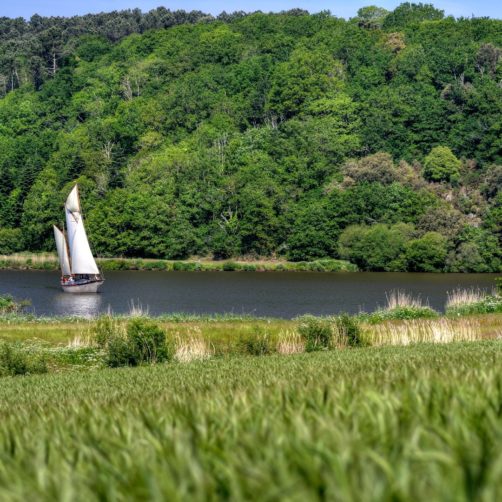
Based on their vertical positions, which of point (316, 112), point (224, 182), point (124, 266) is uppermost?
point (316, 112)

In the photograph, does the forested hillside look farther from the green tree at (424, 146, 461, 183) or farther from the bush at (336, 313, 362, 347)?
the bush at (336, 313, 362, 347)

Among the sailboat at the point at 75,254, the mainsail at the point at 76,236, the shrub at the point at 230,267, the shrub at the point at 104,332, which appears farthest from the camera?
the shrub at the point at 230,267

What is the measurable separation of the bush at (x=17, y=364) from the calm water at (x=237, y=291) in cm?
2880

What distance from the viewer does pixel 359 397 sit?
5.47m

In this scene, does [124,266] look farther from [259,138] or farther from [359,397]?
[359,397]

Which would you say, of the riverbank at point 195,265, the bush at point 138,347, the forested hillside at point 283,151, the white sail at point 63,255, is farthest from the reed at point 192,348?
the riverbank at point 195,265

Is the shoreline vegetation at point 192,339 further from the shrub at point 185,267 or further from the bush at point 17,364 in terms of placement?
the shrub at point 185,267

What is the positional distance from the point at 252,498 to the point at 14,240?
133m

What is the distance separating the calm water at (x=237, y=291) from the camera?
226 feet

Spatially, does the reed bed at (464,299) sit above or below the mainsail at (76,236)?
below

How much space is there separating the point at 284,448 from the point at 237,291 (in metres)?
79.4

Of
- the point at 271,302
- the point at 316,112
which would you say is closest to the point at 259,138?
the point at 316,112

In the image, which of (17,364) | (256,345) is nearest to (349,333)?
(256,345)

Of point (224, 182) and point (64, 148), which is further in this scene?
point (64, 148)
